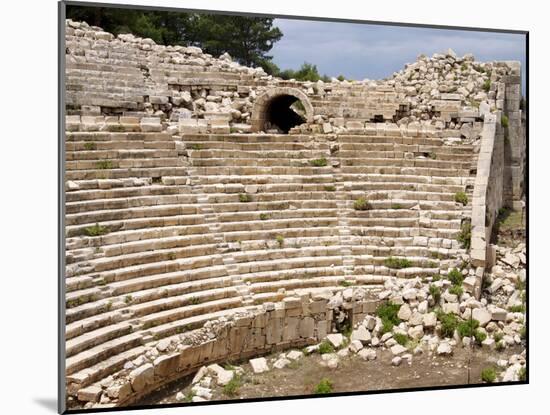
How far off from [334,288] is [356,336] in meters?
0.74

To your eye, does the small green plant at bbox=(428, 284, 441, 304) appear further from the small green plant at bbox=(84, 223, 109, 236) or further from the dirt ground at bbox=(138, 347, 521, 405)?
the small green plant at bbox=(84, 223, 109, 236)

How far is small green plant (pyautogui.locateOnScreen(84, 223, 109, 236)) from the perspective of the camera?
885cm

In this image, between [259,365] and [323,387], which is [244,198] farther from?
[323,387]

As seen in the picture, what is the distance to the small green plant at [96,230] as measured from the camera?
8.85 m

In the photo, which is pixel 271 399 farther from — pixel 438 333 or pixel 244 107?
pixel 244 107

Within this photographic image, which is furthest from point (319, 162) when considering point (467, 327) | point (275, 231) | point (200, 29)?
point (467, 327)

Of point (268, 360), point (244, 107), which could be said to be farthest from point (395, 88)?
point (268, 360)

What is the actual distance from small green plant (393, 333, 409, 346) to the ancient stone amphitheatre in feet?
0.09

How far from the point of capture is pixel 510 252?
10.5 metres

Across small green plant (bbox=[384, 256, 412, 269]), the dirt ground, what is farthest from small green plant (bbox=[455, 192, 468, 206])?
the dirt ground

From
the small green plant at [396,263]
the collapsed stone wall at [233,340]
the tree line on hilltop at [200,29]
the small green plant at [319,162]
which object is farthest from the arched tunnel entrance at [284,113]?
the collapsed stone wall at [233,340]

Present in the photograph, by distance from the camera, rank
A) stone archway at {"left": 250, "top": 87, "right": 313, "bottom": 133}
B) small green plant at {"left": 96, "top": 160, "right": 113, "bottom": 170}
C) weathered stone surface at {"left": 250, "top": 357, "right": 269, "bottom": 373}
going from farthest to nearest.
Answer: stone archway at {"left": 250, "top": 87, "right": 313, "bottom": 133}
small green plant at {"left": 96, "top": 160, "right": 113, "bottom": 170}
weathered stone surface at {"left": 250, "top": 357, "right": 269, "bottom": 373}

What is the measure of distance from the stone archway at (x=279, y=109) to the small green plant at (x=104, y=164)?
3626 millimetres

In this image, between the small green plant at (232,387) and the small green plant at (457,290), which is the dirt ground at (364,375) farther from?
the small green plant at (457,290)
